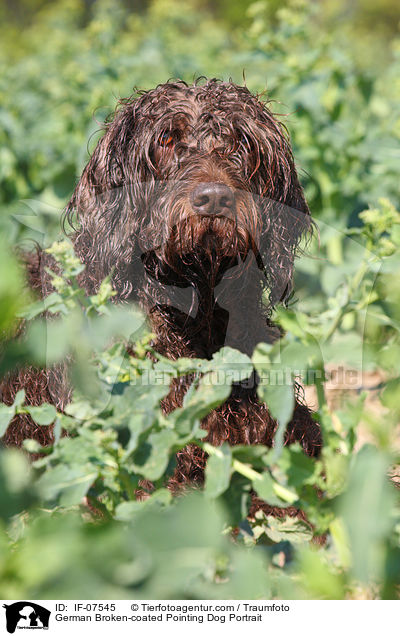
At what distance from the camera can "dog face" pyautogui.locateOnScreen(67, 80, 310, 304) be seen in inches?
116

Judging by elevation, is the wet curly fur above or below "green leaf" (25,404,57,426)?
above

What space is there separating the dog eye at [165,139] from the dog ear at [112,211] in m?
0.13

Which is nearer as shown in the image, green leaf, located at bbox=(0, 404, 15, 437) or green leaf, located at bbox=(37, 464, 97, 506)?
green leaf, located at bbox=(37, 464, 97, 506)

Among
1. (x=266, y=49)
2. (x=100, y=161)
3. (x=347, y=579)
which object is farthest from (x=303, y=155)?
(x=347, y=579)

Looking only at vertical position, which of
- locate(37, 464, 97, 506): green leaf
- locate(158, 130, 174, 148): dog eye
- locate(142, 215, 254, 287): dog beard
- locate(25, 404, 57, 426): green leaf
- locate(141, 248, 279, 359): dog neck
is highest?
locate(158, 130, 174, 148): dog eye

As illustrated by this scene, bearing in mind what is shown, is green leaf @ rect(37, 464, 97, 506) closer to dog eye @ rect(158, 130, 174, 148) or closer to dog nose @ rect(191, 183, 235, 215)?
dog nose @ rect(191, 183, 235, 215)

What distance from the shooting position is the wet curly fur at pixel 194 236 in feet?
9.91

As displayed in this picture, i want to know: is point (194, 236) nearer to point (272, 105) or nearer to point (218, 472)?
point (218, 472)

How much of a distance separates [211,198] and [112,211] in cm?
60

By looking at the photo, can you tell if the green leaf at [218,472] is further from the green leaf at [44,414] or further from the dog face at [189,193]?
the dog face at [189,193]

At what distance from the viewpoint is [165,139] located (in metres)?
3.23

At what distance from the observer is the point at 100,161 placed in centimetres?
345
